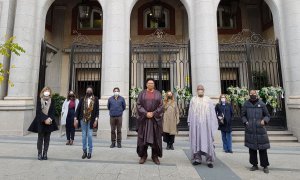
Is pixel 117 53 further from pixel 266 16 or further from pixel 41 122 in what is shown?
pixel 266 16

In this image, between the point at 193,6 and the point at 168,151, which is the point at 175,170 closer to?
the point at 168,151

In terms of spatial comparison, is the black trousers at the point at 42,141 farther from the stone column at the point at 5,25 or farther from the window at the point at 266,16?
the window at the point at 266,16

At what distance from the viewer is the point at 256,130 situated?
4805 millimetres

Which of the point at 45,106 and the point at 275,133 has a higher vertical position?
the point at 45,106

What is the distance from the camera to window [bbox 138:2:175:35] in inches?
559

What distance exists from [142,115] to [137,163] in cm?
123

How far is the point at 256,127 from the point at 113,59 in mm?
6450

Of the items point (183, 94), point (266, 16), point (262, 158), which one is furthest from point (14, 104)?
point (266, 16)

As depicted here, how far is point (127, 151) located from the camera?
21.7 feet

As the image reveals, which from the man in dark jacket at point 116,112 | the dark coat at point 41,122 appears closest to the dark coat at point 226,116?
the man in dark jacket at point 116,112

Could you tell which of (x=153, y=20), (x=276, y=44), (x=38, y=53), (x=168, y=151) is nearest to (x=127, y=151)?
(x=168, y=151)

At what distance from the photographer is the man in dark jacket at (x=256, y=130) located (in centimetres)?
473

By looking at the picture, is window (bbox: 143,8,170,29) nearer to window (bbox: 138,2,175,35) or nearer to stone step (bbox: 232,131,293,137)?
window (bbox: 138,2,175,35)

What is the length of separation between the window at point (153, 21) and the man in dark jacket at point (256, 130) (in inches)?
402
